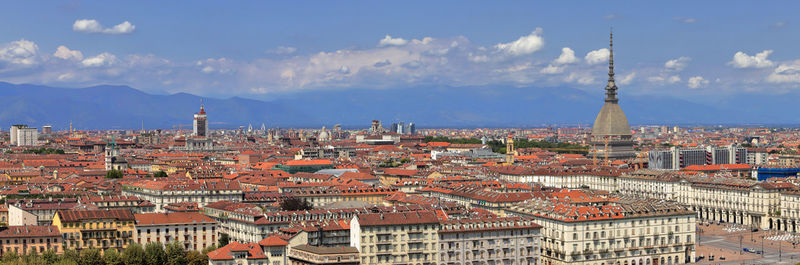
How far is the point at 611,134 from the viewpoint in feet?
553

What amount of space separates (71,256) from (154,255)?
16.8 feet

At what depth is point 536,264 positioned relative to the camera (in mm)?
68938

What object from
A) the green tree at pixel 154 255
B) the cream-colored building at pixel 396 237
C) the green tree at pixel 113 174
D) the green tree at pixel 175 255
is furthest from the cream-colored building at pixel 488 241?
the green tree at pixel 113 174

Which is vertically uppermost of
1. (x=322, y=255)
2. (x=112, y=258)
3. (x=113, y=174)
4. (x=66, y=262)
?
(x=113, y=174)

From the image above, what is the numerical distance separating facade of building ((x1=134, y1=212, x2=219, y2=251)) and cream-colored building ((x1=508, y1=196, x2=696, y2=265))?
22.5 metres

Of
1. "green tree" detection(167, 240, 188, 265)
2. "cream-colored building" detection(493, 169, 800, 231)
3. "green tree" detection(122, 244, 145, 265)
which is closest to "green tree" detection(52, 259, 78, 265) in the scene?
"green tree" detection(122, 244, 145, 265)

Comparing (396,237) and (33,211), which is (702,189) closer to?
(396,237)

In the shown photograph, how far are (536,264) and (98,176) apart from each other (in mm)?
74352

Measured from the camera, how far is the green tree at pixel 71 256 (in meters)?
65.3

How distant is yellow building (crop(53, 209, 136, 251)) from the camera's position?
237 ft

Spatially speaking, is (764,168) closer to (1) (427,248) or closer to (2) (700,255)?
(2) (700,255)

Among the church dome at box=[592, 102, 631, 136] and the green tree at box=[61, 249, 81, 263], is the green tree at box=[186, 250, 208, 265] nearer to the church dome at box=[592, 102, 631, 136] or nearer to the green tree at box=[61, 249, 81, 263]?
the green tree at box=[61, 249, 81, 263]

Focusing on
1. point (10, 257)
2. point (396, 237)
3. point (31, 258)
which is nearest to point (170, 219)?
point (10, 257)

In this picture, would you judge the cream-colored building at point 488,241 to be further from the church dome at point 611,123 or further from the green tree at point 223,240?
the church dome at point 611,123
